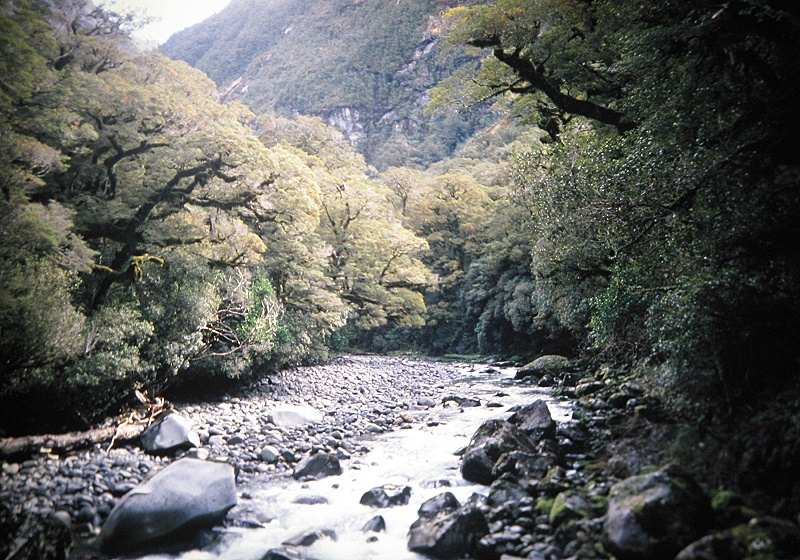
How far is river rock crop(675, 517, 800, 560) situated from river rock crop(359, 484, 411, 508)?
14.1ft

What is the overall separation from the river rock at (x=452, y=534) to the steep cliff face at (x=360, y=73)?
2916 inches

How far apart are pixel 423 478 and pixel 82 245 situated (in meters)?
9.34

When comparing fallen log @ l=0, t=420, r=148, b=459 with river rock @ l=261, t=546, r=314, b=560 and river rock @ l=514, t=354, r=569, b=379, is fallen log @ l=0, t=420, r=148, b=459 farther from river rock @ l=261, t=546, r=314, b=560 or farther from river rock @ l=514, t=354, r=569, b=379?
river rock @ l=514, t=354, r=569, b=379

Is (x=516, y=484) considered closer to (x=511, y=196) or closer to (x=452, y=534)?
(x=452, y=534)

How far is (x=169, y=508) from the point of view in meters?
5.97

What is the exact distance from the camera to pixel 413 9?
104 metres

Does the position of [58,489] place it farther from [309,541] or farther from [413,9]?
[413,9]

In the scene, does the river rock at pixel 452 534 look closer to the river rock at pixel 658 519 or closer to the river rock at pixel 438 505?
the river rock at pixel 438 505

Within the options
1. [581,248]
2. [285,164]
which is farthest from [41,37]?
[581,248]

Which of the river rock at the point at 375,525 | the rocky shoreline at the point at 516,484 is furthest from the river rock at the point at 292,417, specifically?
the river rock at the point at 375,525

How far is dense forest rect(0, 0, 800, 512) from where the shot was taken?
545 cm

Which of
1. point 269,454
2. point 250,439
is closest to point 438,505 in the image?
point 269,454

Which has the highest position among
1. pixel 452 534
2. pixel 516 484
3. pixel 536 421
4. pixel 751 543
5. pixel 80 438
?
pixel 751 543

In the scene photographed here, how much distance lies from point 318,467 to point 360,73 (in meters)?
105
